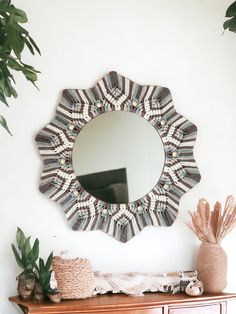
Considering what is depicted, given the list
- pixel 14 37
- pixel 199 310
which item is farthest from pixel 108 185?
pixel 14 37

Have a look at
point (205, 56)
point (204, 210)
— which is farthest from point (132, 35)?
point (204, 210)

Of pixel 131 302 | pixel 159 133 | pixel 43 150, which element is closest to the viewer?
pixel 131 302

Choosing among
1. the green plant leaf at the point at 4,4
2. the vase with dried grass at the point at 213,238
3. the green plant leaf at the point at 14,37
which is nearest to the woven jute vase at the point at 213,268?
the vase with dried grass at the point at 213,238

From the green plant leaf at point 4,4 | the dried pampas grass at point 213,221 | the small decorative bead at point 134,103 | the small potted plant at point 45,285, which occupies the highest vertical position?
the green plant leaf at point 4,4

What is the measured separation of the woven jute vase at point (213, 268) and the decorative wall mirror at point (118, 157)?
27cm

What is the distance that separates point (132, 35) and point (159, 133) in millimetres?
557

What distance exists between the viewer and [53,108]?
9.14 feet

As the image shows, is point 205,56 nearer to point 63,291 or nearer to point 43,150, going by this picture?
point 43,150

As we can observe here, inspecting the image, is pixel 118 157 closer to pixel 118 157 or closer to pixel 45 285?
pixel 118 157

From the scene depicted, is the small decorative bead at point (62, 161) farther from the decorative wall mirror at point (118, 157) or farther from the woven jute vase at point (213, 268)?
the woven jute vase at point (213, 268)

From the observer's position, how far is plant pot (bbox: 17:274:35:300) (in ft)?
8.02

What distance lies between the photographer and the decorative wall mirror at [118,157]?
2764mm

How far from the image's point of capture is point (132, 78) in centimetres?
295

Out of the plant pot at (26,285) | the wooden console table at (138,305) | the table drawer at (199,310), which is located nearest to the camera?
the wooden console table at (138,305)
